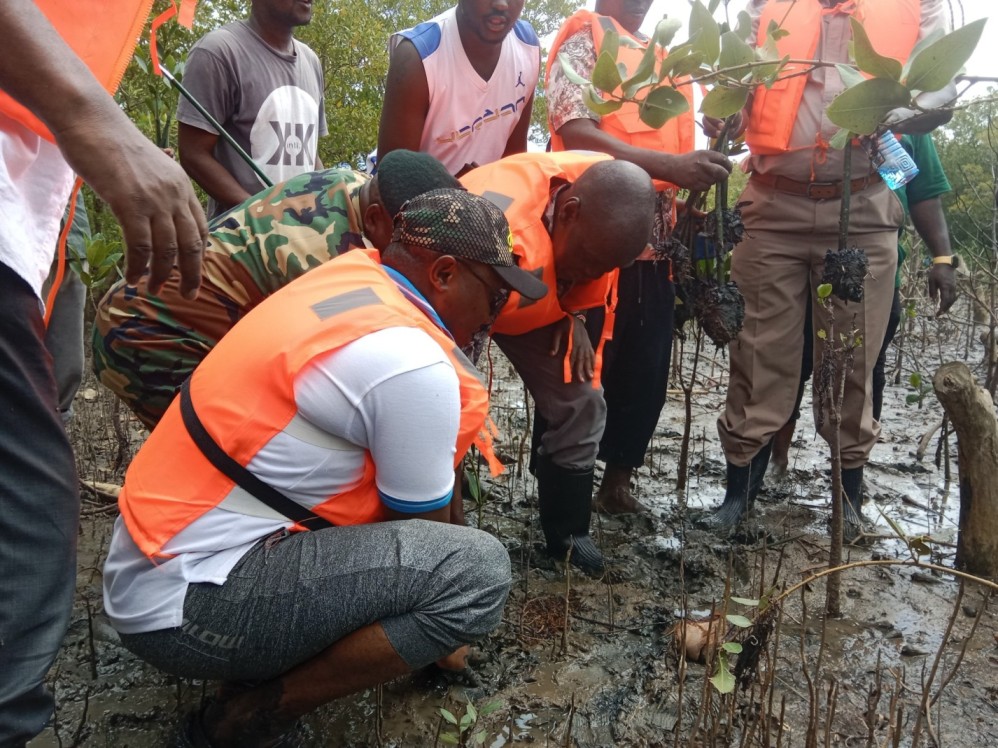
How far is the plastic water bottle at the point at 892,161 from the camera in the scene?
101 inches

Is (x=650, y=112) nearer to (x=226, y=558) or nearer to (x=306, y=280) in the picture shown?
(x=306, y=280)

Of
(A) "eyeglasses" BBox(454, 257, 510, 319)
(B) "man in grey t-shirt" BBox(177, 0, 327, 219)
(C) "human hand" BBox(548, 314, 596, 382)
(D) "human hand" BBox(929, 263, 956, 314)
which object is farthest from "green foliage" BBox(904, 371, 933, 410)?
(B) "man in grey t-shirt" BBox(177, 0, 327, 219)

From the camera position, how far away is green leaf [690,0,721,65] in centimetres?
195

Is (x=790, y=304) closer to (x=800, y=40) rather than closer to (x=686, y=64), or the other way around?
(x=800, y=40)

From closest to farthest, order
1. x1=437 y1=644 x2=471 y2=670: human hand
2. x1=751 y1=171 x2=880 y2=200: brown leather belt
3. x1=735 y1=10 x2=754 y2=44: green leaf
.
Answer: x1=735 y1=10 x2=754 y2=44: green leaf
x1=437 y1=644 x2=471 y2=670: human hand
x1=751 y1=171 x2=880 y2=200: brown leather belt

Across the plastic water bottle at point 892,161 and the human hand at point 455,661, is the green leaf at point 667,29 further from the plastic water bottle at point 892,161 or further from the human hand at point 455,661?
the human hand at point 455,661

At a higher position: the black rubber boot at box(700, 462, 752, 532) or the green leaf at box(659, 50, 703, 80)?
the green leaf at box(659, 50, 703, 80)

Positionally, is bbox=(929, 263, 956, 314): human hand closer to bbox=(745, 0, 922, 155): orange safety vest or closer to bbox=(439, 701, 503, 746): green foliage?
bbox=(745, 0, 922, 155): orange safety vest

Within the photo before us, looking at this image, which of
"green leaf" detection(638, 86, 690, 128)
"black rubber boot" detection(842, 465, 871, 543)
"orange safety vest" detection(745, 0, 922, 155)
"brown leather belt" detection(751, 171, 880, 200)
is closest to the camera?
"green leaf" detection(638, 86, 690, 128)

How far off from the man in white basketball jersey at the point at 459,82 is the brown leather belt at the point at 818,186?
115 centimetres

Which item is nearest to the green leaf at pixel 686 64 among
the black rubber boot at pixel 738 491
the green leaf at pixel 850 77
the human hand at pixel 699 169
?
the green leaf at pixel 850 77

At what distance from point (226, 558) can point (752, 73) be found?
1845mm

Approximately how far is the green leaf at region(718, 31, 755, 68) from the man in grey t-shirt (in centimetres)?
186

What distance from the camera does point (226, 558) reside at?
71.1 inches
